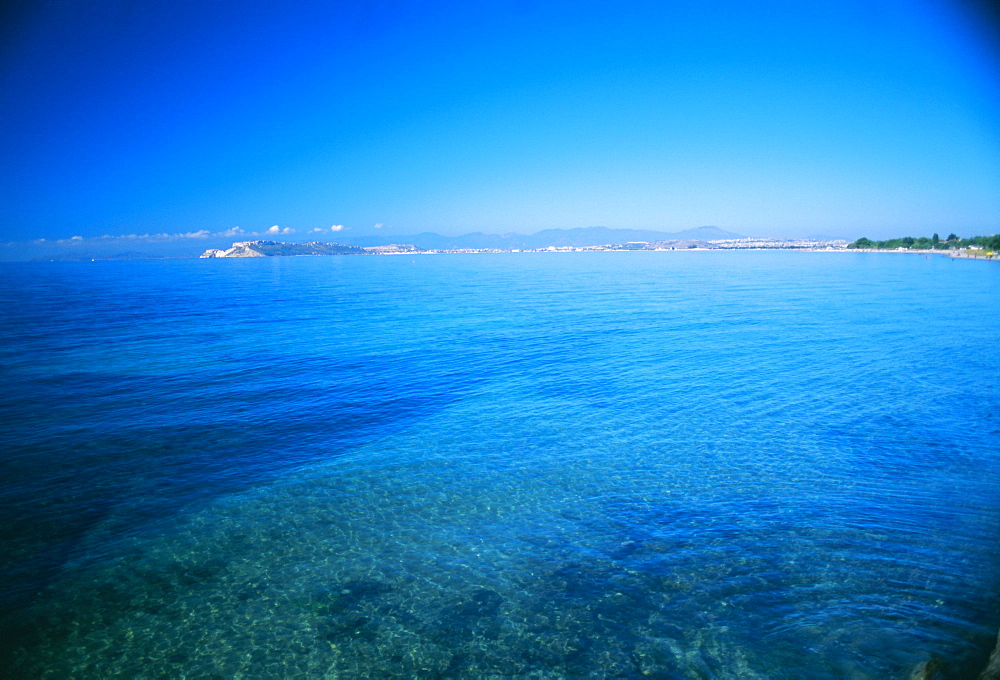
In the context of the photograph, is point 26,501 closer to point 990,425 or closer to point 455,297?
point 990,425

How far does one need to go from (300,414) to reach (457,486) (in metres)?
9.65

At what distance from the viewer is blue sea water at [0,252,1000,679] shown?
8320 mm

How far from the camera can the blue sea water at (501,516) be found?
8.32 m

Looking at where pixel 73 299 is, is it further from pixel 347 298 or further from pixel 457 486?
pixel 457 486

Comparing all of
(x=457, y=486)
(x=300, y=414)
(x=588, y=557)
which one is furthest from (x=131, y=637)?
(x=300, y=414)

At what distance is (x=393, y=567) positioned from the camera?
10.6 m

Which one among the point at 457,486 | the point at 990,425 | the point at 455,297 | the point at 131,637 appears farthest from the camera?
the point at 455,297

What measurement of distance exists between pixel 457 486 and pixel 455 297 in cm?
5802

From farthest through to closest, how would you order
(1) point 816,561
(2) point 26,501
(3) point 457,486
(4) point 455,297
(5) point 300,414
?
A: (4) point 455,297 < (5) point 300,414 < (3) point 457,486 < (2) point 26,501 < (1) point 816,561

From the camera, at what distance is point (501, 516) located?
12.7 meters

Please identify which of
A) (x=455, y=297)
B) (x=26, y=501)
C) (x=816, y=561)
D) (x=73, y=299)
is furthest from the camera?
(x=455, y=297)

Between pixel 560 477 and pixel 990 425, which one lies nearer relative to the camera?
pixel 560 477

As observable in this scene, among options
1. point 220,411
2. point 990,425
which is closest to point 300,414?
point 220,411

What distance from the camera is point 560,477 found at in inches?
585
